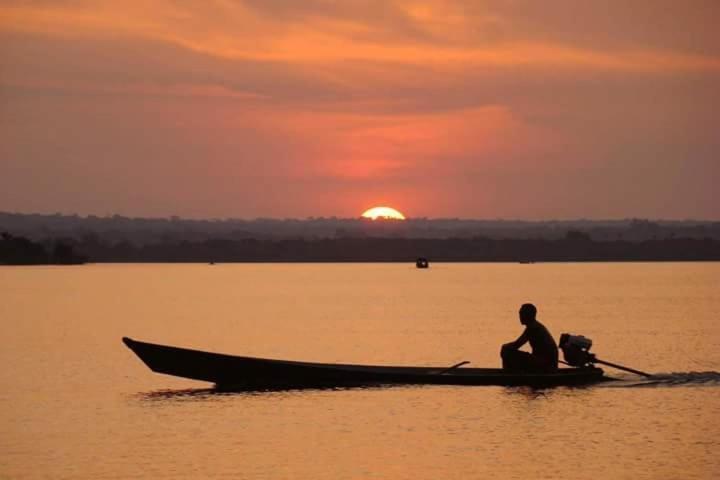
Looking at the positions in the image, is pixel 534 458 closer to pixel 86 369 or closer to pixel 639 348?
pixel 86 369

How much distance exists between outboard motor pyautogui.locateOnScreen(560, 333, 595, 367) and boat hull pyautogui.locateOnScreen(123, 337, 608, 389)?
290mm

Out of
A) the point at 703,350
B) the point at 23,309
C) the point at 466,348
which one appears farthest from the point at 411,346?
the point at 23,309

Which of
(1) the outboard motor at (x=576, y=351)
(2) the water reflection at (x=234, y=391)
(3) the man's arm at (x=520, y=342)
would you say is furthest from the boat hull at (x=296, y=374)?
(3) the man's arm at (x=520, y=342)

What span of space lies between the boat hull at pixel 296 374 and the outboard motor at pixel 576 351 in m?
0.29

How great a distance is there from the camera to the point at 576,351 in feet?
124

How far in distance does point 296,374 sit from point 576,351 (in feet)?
24.8

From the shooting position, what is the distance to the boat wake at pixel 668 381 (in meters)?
39.2

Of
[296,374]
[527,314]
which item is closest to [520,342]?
[527,314]

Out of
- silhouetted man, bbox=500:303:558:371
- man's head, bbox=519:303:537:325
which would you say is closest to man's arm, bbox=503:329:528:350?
silhouetted man, bbox=500:303:558:371

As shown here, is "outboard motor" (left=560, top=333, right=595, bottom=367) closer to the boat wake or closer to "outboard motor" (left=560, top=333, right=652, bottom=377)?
"outboard motor" (left=560, top=333, right=652, bottom=377)

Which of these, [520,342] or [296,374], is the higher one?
[520,342]

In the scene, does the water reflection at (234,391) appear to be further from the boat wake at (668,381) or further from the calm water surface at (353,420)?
the boat wake at (668,381)

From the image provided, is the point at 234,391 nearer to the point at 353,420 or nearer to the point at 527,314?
the point at 353,420

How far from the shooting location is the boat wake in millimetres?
39250
